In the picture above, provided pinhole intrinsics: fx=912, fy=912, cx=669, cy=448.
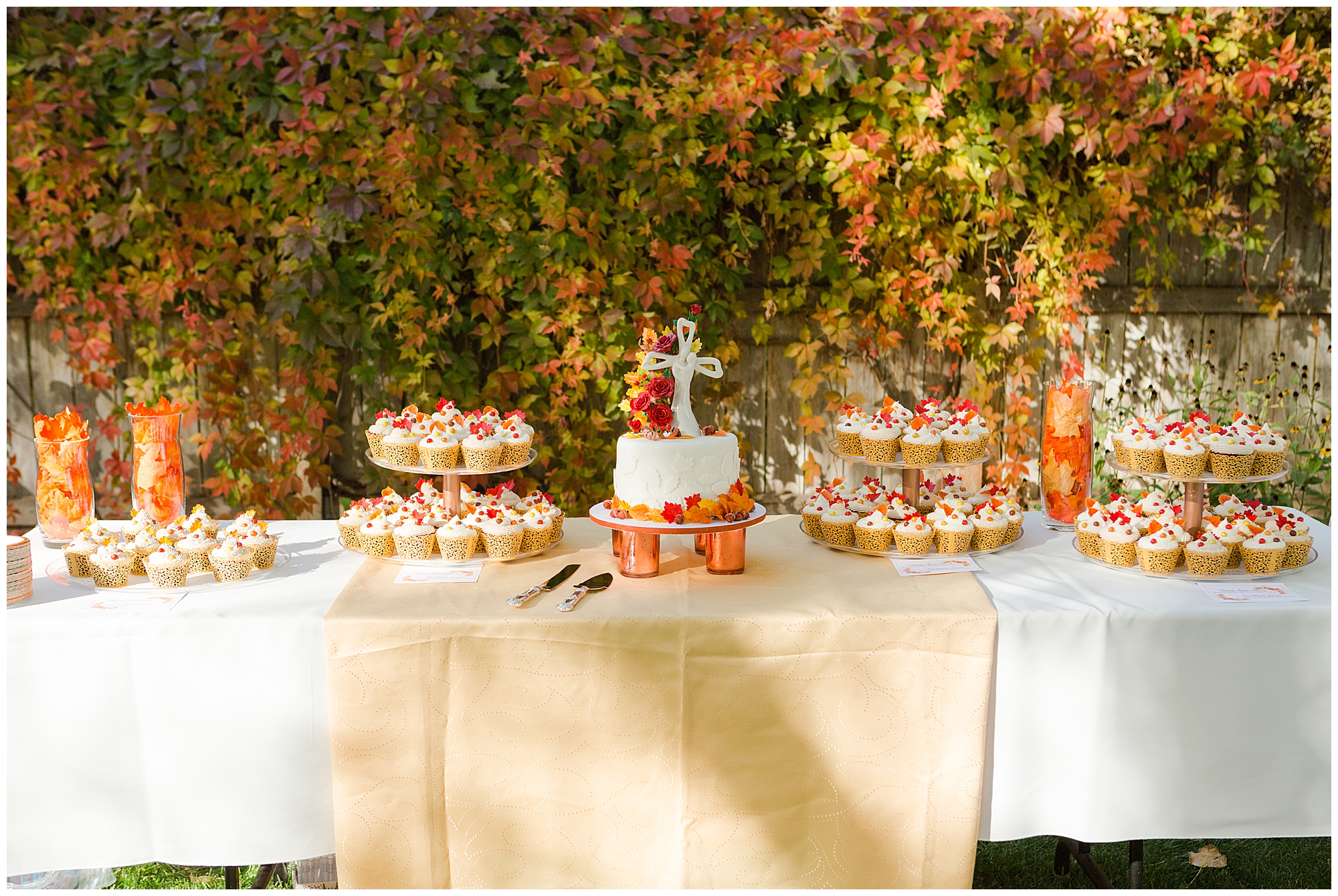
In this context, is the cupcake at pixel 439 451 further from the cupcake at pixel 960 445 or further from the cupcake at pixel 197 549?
the cupcake at pixel 960 445

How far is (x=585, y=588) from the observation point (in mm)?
1712

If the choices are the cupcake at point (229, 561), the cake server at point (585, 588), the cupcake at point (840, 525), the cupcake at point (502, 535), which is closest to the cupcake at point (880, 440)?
the cupcake at point (840, 525)

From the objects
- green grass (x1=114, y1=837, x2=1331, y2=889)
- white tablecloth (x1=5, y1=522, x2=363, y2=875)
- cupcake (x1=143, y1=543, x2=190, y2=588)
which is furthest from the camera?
green grass (x1=114, y1=837, x2=1331, y2=889)

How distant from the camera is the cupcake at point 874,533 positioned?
194 centimetres

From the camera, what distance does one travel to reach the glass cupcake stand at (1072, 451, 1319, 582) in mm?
1771

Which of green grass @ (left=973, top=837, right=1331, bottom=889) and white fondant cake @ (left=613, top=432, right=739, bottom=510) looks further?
green grass @ (left=973, top=837, right=1331, bottom=889)

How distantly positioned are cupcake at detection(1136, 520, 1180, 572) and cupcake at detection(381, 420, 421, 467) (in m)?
1.49

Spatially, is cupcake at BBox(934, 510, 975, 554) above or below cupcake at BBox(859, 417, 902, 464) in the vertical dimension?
below

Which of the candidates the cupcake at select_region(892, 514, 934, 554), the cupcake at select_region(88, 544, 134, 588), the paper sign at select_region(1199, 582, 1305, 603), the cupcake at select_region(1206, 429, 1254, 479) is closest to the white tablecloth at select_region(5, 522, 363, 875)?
the cupcake at select_region(88, 544, 134, 588)

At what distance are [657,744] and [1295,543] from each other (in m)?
1.31

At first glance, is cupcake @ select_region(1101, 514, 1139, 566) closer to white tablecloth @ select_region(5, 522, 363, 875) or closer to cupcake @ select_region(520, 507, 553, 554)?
cupcake @ select_region(520, 507, 553, 554)

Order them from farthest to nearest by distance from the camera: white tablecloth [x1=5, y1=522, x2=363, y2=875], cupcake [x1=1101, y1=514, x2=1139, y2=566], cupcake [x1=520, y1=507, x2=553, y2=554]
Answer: cupcake [x1=520, y1=507, x2=553, y2=554] → cupcake [x1=1101, y1=514, x2=1139, y2=566] → white tablecloth [x1=5, y1=522, x2=363, y2=875]

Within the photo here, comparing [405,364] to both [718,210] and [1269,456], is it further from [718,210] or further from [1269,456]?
[1269,456]

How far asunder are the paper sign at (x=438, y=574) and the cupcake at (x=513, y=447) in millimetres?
229
